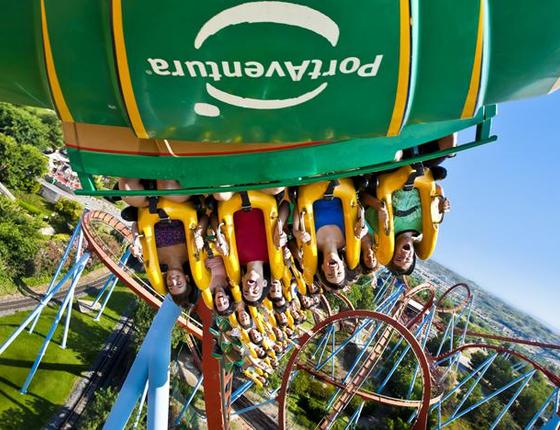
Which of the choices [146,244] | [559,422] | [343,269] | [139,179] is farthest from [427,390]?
[139,179]

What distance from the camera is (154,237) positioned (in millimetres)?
3062

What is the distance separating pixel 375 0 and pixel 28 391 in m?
14.1

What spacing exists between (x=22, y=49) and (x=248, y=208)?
1609mm

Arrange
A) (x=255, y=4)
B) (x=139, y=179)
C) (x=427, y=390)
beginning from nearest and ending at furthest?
1. (x=255, y=4)
2. (x=139, y=179)
3. (x=427, y=390)

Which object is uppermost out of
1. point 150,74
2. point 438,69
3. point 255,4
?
point 438,69

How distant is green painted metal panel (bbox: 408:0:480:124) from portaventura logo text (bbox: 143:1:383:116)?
20 cm

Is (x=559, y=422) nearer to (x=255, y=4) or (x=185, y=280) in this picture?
(x=185, y=280)

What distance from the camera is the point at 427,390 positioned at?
858cm

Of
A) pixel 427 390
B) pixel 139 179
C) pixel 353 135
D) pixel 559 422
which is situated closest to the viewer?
pixel 353 135

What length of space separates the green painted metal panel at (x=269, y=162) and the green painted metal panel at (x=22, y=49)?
46 cm

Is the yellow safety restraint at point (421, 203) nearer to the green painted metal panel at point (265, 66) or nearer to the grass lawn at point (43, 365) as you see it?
the green painted metal panel at point (265, 66)

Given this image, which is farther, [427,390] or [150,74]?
[427,390]

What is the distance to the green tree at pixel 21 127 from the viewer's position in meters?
29.5

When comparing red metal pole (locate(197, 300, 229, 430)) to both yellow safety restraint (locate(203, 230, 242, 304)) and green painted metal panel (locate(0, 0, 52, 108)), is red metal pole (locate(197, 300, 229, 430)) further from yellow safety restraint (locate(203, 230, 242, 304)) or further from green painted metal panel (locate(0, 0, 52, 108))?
green painted metal panel (locate(0, 0, 52, 108))
